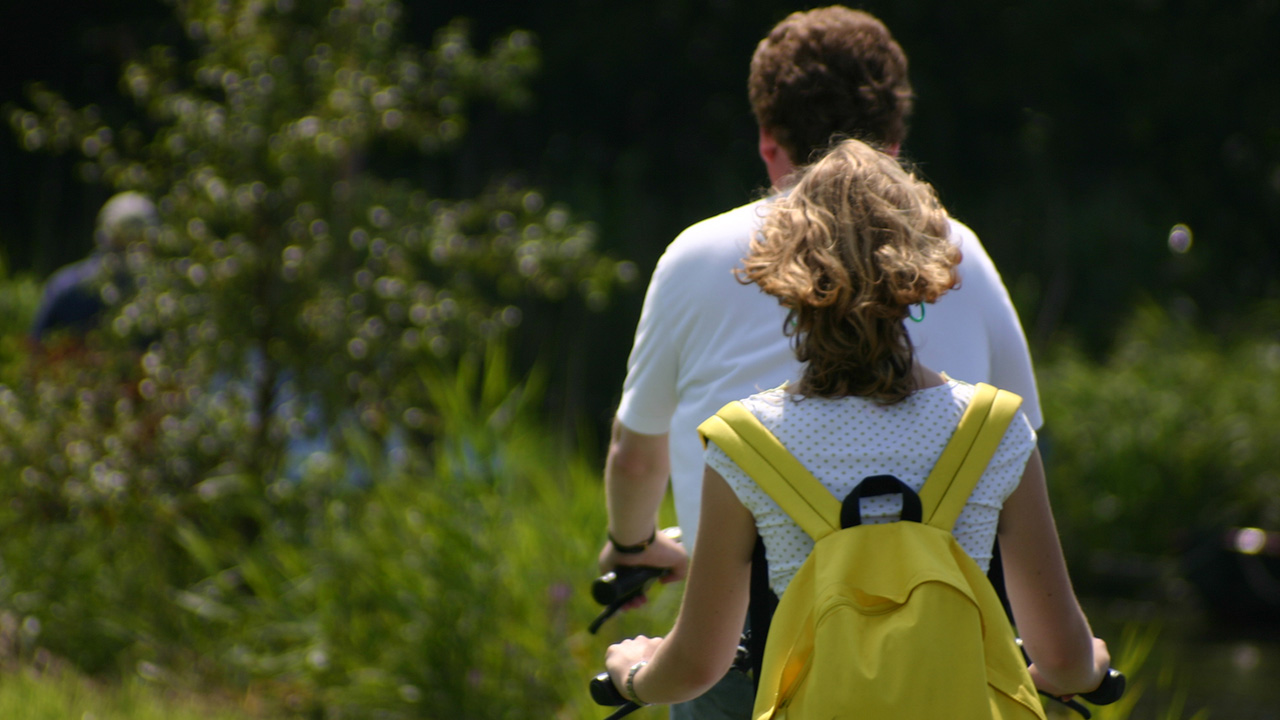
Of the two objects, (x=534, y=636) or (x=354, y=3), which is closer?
(x=534, y=636)

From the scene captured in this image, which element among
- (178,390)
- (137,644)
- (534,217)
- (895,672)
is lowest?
(137,644)

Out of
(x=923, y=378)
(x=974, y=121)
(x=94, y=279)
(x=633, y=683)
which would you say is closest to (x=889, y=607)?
(x=923, y=378)

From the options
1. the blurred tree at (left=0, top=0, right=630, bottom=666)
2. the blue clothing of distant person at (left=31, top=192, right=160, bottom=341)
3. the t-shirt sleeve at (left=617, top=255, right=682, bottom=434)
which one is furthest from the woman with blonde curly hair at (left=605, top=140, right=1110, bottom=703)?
the blue clothing of distant person at (left=31, top=192, right=160, bottom=341)

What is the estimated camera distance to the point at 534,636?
140 inches

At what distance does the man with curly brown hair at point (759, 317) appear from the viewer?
1866mm

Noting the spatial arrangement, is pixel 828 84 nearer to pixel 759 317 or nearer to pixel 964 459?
pixel 759 317

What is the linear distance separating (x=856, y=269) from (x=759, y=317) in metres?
0.42

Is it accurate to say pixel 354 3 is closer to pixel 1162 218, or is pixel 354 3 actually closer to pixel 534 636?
pixel 534 636

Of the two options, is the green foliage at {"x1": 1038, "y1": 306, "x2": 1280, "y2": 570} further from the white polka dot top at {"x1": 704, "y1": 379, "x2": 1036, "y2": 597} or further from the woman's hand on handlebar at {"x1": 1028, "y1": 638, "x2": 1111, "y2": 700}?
the white polka dot top at {"x1": 704, "y1": 379, "x2": 1036, "y2": 597}

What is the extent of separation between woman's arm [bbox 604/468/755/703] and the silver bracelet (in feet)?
0.13

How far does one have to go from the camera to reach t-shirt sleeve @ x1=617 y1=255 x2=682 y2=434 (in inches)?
76.1

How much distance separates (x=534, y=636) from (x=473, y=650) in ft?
0.66

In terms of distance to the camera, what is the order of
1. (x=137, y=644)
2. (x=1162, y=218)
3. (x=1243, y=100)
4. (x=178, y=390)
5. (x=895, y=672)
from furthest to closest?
1. (x=1243, y=100)
2. (x=1162, y=218)
3. (x=178, y=390)
4. (x=137, y=644)
5. (x=895, y=672)

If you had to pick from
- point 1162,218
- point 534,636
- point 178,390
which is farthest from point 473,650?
point 1162,218
